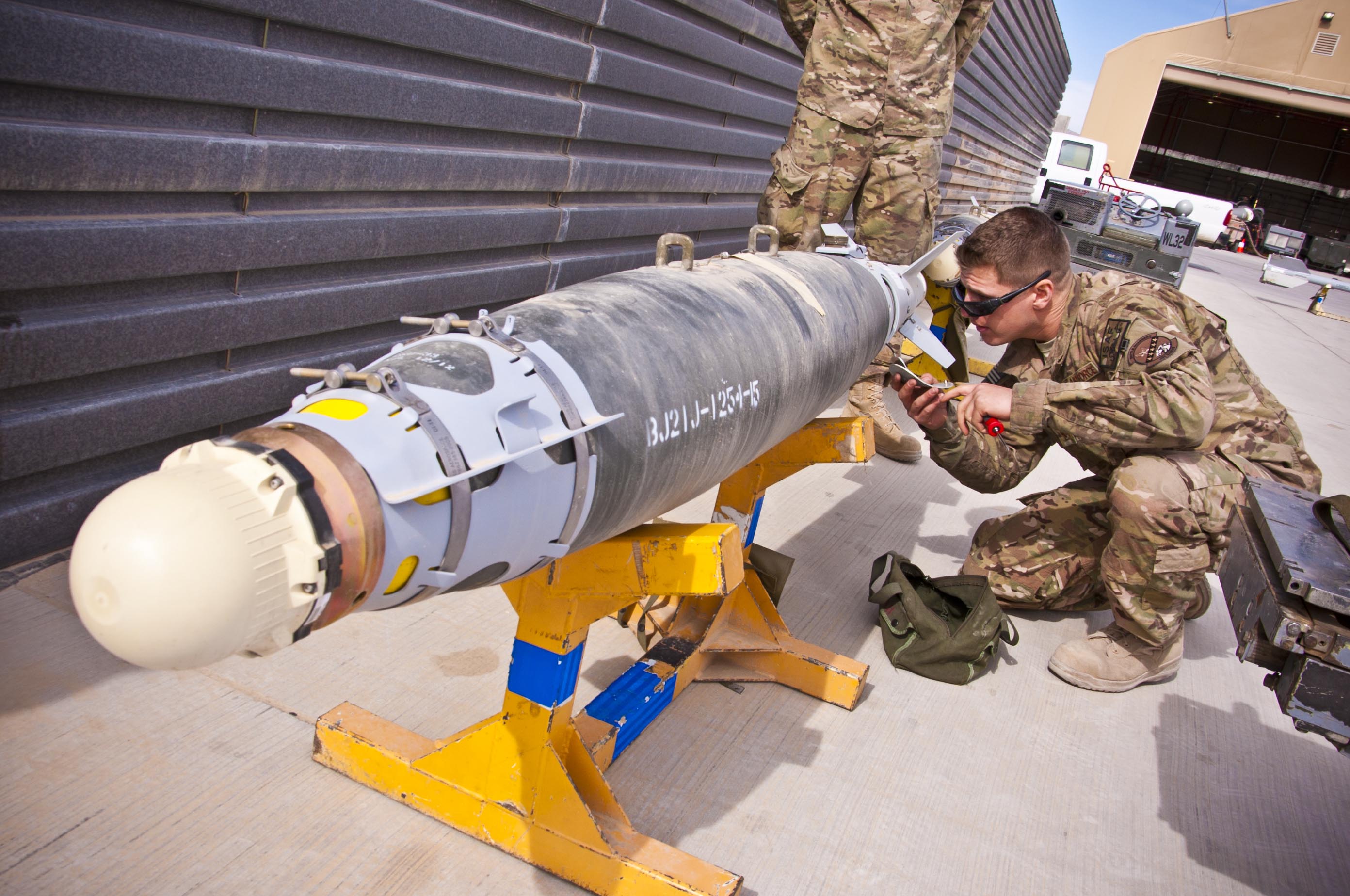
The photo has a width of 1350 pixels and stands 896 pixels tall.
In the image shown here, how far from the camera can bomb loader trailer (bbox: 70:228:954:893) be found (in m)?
1.03

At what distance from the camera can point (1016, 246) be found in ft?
9.39

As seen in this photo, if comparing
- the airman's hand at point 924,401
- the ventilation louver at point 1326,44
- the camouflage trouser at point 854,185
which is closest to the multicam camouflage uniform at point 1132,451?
the airman's hand at point 924,401

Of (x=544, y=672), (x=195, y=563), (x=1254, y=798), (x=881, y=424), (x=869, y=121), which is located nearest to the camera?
(x=195, y=563)

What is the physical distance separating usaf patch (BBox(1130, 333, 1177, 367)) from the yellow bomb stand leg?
5.34 ft

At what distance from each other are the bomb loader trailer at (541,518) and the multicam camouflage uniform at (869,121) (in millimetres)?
1521

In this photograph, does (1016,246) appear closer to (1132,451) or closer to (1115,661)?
(1132,451)

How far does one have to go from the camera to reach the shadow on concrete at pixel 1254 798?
2230 millimetres

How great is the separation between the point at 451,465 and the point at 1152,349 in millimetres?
2287

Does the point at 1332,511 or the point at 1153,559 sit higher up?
the point at 1332,511

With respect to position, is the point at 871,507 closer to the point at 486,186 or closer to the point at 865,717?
the point at 865,717

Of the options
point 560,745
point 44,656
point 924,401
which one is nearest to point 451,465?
point 560,745

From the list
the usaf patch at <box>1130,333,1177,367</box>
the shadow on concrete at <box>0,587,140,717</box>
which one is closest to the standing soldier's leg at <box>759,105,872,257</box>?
the usaf patch at <box>1130,333,1177,367</box>

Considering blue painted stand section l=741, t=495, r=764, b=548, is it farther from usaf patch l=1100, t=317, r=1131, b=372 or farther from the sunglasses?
usaf patch l=1100, t=317, r=1131, b=372

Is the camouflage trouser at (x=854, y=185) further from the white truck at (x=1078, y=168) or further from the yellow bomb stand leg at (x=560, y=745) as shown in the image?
the white truck at (x=1078, y=168)
